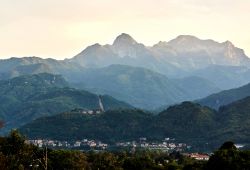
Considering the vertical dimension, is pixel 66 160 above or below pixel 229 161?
above

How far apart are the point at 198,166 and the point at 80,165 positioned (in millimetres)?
20202

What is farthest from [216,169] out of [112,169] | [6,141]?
[6,141]

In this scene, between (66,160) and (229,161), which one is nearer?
(229,161)

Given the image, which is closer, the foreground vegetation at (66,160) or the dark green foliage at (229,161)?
the dark green foliage at (229,161)

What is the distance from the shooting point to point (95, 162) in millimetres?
122250

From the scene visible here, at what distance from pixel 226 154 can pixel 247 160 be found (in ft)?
10.2

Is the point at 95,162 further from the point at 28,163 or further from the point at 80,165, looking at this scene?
the point at 28,163

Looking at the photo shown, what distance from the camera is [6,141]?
4486 inches

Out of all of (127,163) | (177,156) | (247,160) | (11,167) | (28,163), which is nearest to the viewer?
(247,160)

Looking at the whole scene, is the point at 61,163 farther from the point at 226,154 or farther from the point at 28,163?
the point at 226,154

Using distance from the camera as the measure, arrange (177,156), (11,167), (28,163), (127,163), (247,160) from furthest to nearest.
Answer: (177,156)
(127,163)
(28,163)
(11,167)
(247,160)

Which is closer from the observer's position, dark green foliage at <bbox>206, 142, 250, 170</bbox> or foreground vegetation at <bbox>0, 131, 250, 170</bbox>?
dark green foliage at <bbox>206, 142, 250, 170</bbox>

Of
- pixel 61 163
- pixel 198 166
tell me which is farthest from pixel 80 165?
pixel 198 166

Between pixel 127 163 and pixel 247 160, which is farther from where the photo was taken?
pixel 127 163
